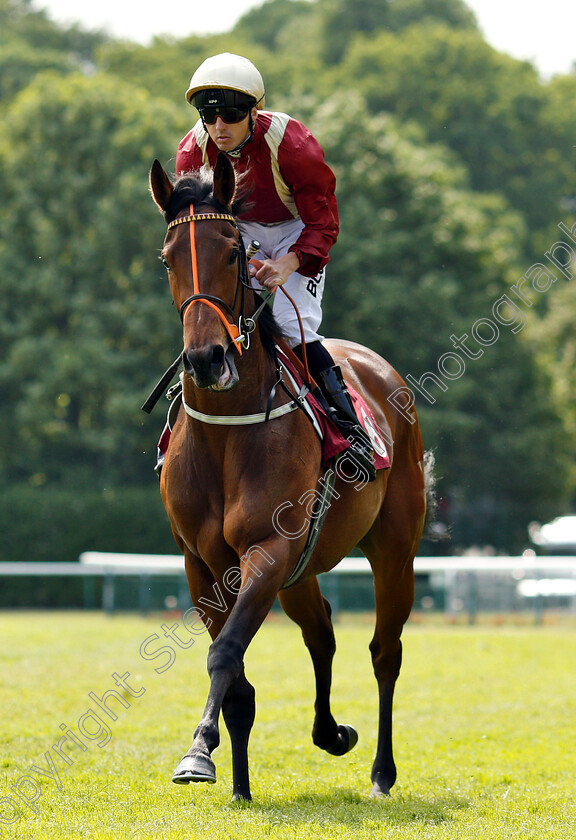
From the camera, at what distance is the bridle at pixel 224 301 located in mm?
4551

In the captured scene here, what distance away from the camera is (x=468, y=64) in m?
39.4

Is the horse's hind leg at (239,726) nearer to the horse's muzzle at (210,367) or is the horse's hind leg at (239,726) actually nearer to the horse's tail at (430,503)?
the horse's muzzle at (210,367)

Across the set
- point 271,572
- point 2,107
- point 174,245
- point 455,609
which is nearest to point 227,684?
point 271,572

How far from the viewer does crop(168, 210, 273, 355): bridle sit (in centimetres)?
455

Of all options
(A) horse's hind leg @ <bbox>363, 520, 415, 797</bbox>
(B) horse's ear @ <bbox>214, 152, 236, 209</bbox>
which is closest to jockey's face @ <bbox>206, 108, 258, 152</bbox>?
(B) horse's ear @ <bbox>214, 152, 236, 209</bbox>

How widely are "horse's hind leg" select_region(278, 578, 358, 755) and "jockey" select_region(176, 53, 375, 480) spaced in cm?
96

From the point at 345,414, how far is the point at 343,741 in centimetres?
190

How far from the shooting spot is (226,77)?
5.07 meters

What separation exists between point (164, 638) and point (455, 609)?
5755mm

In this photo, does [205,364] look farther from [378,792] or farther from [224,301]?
[378,792]

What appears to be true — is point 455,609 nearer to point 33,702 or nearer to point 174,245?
point 33,702

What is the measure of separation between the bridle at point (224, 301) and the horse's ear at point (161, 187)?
0.50ft

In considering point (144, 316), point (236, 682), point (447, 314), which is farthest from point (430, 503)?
point (144, 316)

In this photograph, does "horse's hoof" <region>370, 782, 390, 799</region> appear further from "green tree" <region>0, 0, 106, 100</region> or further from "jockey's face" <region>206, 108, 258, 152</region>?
"green tree" <region>0, 0, 106, 100</region>
